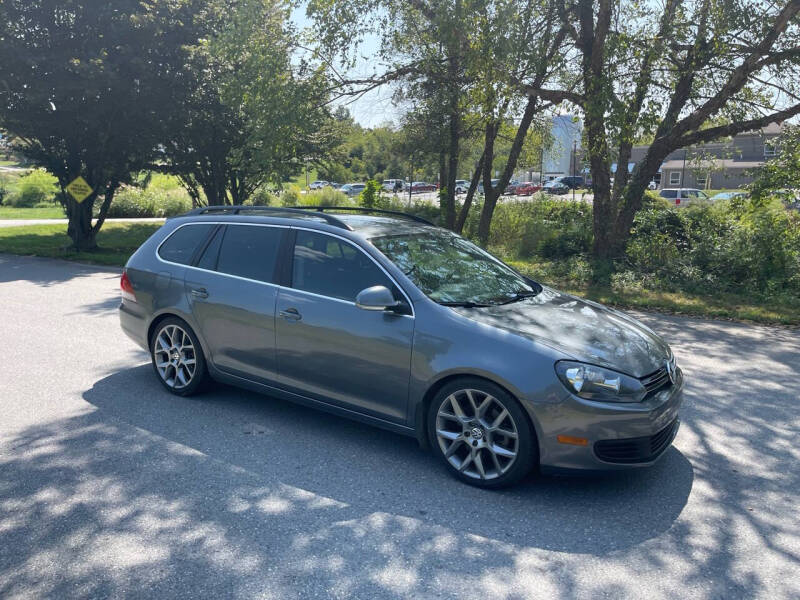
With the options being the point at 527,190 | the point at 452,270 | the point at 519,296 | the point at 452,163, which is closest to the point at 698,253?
the point at 452,163

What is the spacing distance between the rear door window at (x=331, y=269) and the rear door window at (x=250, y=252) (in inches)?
9.2

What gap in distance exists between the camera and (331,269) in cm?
493

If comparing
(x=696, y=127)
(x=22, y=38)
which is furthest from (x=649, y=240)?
(x=22, y=38)

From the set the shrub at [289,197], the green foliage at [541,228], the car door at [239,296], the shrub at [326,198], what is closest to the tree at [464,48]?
the green foliage at [541,228]

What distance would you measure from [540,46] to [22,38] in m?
Answer: 13.5

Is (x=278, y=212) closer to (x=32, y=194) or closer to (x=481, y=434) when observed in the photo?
(x=481, y=434)

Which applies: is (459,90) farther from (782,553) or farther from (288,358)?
(782,553)

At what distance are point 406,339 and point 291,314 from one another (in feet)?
3.37

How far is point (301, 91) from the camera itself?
1428cm

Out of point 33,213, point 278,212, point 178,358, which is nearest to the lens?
point 278,212

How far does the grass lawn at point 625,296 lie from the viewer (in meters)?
10.5

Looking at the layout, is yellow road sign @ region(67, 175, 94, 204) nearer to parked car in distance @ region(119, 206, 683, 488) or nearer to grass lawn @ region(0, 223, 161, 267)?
grass lawn @ region(0, 223, 161, 267)

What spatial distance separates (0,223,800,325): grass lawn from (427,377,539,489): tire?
762cm

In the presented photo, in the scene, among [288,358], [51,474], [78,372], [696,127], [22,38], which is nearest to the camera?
[51,474]
